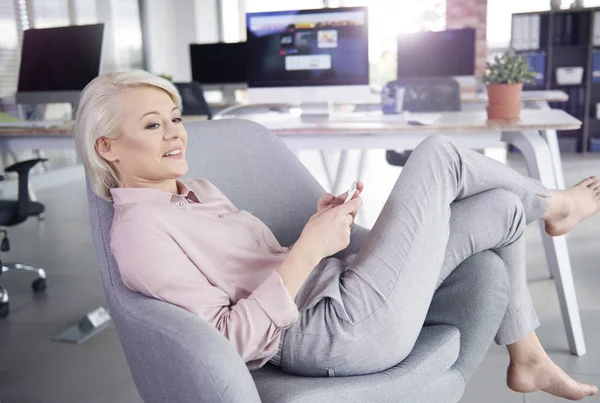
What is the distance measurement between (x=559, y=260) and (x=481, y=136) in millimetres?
504

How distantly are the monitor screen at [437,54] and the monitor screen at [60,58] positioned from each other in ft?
7.48

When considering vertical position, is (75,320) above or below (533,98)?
below

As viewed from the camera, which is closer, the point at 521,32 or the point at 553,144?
the point at 553,144

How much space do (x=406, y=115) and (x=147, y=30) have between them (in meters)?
5.12

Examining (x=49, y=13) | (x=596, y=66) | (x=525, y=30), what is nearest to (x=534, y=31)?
(x=525, y=30)

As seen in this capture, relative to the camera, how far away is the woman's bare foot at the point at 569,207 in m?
1.55

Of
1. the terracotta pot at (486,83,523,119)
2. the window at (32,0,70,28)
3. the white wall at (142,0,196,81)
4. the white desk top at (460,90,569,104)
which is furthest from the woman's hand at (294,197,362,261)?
the white wall at (142,0,196,81)

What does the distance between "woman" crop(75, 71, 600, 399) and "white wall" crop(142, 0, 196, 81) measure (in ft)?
20.2

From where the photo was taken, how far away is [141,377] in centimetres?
108

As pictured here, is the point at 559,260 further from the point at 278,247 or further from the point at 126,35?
the point at 126,35

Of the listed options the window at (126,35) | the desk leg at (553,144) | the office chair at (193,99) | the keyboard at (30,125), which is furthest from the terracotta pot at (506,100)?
the window at (126,35)

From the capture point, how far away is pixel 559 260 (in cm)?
198

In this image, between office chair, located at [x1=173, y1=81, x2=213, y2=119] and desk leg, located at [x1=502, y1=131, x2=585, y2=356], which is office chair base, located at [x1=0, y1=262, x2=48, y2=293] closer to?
office chair, located at [x1=173, y1=81, x2=213, y2=119]

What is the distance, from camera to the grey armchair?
91 cm
